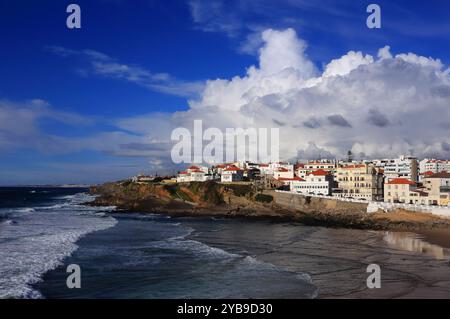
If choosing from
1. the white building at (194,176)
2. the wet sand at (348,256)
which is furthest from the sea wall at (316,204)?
the white building at (194,176)

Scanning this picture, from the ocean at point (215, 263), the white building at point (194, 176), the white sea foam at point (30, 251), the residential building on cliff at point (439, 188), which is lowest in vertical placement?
the ocean at point (215, 263)

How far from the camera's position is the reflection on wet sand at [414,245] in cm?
2922

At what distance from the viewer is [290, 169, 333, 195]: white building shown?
7325 centimetres

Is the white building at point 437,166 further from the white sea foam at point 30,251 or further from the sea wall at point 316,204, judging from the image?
the white sea foam at point 30,251

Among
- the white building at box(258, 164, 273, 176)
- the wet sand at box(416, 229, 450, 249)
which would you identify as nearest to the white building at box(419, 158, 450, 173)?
the white building at box(258, 164, 273, 176)

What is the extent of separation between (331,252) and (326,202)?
31990mm

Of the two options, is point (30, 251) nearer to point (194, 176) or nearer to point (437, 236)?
point (437, 236)

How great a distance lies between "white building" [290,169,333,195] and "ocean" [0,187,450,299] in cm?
3262

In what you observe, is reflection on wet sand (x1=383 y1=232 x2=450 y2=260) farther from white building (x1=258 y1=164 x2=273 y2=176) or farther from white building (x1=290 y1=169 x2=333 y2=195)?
white building (x1=258 y1=164 x2=273 y2=176)

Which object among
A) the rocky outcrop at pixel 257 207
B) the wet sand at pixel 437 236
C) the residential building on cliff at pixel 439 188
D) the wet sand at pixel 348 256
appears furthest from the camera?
the residential building on cliff at pixel 439 188
